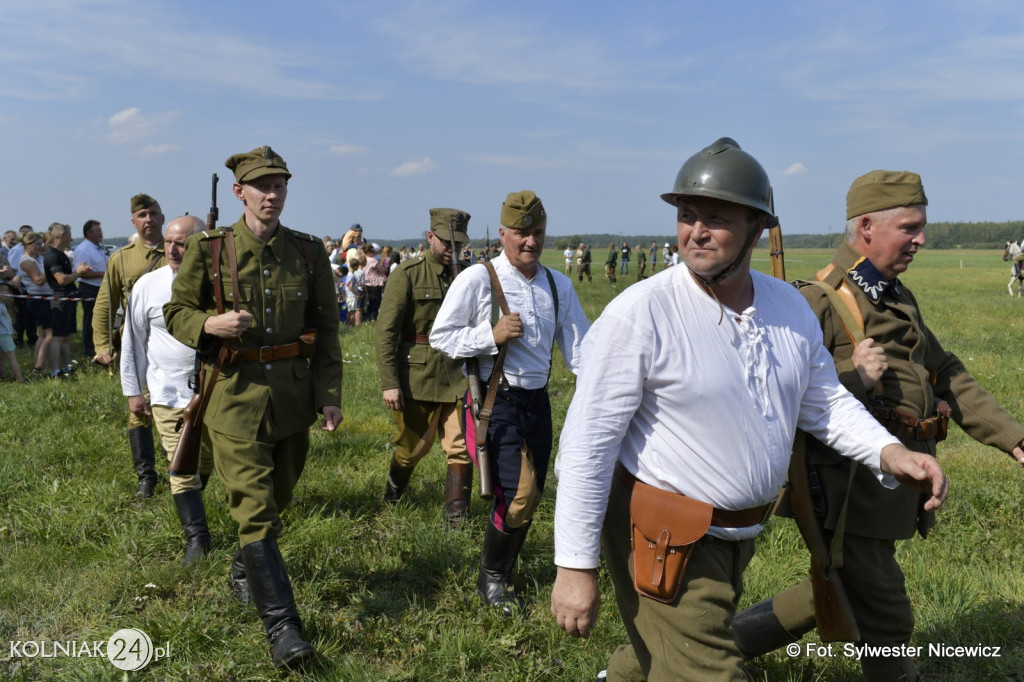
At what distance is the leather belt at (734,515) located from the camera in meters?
2.75

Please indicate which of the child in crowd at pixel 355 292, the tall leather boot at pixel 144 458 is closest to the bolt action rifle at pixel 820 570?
the tall leather boot at pixel 144 458

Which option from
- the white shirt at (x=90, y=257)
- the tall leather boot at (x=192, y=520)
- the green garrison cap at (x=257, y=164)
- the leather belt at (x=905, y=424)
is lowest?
the tall leather boot at (x=192, y=520)

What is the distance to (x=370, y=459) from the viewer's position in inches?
307

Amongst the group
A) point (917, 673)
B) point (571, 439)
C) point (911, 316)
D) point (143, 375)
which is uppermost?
point (911, 316)

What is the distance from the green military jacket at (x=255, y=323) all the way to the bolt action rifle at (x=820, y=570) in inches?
101

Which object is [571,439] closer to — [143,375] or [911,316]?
[911,316]

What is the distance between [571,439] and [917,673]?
7.21 feet

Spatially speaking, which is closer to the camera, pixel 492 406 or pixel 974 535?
pixel 492 406

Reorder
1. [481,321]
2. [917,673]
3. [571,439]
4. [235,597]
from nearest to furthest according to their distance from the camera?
[571,439], [917,673], [235,597], [481,321]

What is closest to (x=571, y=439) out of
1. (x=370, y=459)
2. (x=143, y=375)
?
(x=143, y=375)

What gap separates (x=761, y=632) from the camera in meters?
3.94

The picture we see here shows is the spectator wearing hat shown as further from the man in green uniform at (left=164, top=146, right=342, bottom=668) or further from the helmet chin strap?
the helmet chin strap

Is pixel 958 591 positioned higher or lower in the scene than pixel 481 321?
lower

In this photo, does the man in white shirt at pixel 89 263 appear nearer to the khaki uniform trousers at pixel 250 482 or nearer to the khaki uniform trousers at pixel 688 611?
the khaki uniform trousers at pixel 250 482
